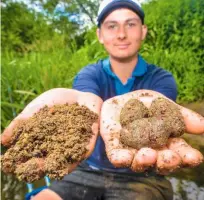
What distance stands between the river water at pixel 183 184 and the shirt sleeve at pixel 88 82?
4.04 feet

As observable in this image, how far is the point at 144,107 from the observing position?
1625 millimetres

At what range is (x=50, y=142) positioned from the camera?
148 cm

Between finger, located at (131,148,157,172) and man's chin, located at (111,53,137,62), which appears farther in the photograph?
man's chin, located at (111,53,137,62)

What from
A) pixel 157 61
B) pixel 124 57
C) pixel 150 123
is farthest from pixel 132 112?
pixel 157 61

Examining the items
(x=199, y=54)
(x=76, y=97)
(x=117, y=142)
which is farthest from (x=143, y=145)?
(x=199, y=54)

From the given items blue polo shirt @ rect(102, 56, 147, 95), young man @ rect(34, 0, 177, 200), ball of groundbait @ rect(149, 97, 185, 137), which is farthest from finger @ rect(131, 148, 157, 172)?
blue polo shirt @ rect(102, 56, 147, 95)

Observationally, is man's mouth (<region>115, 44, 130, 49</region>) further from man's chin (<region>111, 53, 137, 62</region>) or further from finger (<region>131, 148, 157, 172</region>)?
finger (<region>131, 148, 157, 172</region>)

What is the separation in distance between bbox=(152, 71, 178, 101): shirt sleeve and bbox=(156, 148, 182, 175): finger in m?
0.77

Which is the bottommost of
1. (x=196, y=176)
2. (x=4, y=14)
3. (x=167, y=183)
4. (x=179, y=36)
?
(x=196, y=176)

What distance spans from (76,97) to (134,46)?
1.66 feet

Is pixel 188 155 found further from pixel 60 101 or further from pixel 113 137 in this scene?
pixel 60 101

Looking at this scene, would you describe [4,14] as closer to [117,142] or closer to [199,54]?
[199,54]

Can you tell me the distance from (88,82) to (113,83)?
0.58 feet

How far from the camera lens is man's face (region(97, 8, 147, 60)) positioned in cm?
206
